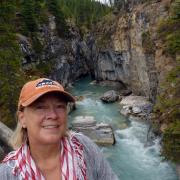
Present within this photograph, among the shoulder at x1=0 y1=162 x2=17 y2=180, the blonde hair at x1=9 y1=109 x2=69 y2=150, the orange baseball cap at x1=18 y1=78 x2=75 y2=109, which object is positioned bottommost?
the shoulder at x1=0 y1=162 x2=17 y2=180

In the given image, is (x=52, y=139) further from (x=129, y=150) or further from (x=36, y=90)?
(x=129, y=150)

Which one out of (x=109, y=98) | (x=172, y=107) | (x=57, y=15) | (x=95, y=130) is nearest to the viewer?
(x=172, y=107)

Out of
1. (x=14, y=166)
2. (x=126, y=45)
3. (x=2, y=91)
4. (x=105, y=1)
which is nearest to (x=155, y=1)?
(x=126, y=45)

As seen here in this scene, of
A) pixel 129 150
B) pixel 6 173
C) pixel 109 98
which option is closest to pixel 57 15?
pixel 109 98

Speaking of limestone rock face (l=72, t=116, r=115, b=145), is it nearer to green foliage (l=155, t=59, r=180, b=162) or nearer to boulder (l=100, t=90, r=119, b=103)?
green foliage (l=155, t=59, r=180, b=162)

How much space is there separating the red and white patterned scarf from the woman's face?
130 mm

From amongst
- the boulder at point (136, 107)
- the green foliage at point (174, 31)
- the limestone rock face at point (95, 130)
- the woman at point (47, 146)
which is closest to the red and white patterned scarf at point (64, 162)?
the woman at point (47, 146)

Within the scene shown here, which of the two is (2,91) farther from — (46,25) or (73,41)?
(73,41)

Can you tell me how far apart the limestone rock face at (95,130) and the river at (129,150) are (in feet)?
2.49

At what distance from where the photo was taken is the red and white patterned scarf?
8.22 feet

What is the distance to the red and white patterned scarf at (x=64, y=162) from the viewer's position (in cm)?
250

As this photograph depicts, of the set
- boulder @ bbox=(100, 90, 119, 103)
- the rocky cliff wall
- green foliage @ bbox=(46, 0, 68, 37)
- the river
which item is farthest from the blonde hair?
green foliage @ bbox=(46, 0, 68, 37)

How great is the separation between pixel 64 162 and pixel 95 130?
26.0 m

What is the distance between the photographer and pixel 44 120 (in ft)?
8.50
